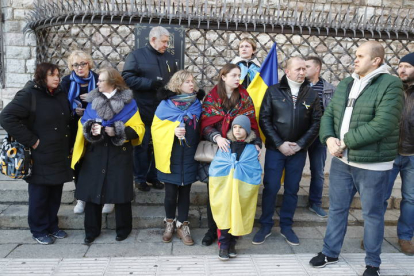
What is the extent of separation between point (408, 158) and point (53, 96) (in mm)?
3577

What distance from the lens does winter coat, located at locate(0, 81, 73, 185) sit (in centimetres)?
319

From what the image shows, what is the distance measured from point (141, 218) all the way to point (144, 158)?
72 centimetres

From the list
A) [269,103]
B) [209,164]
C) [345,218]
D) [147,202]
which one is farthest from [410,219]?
[147,202]

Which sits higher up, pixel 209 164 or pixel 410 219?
pixel 209 164

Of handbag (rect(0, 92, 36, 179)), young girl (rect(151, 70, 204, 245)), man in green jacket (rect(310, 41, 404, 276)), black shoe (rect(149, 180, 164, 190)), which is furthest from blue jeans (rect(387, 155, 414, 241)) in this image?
handbag (rect(0, 92, 36, 179))

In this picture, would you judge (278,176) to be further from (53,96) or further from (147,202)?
(53,96)

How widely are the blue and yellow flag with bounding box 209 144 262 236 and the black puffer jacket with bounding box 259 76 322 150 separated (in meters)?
0.39

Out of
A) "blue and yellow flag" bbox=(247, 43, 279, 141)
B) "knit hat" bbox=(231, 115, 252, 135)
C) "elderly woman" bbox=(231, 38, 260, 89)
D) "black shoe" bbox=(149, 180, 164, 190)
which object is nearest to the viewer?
"knit hat" bbox=(231, 115, 252, 135)

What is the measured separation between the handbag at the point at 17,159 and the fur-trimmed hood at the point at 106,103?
56 cm

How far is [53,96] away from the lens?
3.40 m

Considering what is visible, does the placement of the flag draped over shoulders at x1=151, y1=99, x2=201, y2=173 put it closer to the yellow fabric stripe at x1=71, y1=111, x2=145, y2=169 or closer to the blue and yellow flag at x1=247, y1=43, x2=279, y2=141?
the yellow fabric stripe at x1=71, y1=111, x2=145, y2=169

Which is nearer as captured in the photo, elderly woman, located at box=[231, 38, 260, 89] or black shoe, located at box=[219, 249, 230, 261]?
black shoe, located at box=[219, 249, 230, 261]

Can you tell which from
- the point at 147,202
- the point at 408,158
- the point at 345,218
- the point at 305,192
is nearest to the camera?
the point at 345,218

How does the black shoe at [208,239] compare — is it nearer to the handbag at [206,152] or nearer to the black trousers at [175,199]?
the black trousers at [175,199]
